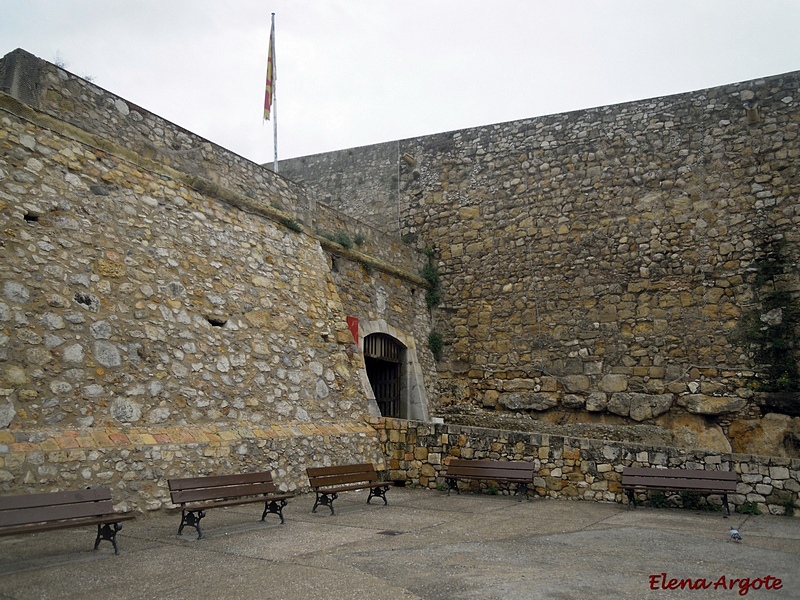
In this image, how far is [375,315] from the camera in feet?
37.6

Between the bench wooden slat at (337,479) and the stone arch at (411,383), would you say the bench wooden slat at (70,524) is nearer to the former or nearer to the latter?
the bench wooden slat at (337,479)

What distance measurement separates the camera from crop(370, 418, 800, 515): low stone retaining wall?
24.5ft

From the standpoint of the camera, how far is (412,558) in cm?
484

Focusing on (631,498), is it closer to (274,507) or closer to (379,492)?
(379,492)

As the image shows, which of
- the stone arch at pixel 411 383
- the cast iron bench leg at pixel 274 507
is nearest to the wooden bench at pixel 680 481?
the cast iron bench leg at pixel 274 507

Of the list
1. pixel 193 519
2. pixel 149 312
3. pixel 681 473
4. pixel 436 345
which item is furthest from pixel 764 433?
pixel 149 312

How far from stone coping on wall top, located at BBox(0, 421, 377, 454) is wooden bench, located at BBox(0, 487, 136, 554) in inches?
31.3

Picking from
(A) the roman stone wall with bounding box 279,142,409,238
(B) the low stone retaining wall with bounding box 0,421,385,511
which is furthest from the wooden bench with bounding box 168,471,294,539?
(A) the roman stone wall with bounding box 279,142,409,238

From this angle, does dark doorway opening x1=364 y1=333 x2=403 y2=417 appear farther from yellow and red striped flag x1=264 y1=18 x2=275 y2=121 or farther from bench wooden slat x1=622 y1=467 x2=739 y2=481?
Result: yellow and red striped flag x1=264 y1=18 x2=275 y2=121

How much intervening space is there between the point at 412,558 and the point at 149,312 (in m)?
4.04

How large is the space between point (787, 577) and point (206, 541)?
14.5ft

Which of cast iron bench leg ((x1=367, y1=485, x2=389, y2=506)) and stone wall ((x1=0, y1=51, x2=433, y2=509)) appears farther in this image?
cast iron bench leg ((x1=367, y1=485, x2=389, y2=506))

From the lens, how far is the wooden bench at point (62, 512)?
4.51 meters

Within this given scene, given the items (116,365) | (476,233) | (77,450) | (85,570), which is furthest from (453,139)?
(85,570)
